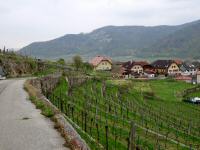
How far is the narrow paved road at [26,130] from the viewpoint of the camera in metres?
22.3

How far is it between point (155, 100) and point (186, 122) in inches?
923

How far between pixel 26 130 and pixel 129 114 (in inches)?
1505

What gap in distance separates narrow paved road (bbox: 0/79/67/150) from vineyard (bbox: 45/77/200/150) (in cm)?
273

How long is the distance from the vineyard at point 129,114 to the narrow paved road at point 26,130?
107 inches

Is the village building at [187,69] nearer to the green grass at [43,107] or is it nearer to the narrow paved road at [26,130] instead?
the green grass at [43,107]

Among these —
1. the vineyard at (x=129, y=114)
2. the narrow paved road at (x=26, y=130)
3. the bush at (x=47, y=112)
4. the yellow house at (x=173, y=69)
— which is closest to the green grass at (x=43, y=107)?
the bush at (x=47, y=112)

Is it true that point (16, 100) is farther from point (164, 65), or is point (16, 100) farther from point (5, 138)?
point (164, 65)

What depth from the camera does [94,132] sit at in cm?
3559

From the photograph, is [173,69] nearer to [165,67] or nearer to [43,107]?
[165,67]

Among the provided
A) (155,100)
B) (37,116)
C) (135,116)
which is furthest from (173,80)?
(37,116)

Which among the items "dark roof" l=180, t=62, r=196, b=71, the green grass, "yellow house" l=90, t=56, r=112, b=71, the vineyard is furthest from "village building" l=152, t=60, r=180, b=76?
the green grass

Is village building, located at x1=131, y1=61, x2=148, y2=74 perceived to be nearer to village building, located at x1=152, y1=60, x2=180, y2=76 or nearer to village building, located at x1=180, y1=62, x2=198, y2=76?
village building, located at x1=152, y1=60, x2=180, y2=76

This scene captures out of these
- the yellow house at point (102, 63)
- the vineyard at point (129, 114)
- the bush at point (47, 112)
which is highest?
the bush at point (47, 112)

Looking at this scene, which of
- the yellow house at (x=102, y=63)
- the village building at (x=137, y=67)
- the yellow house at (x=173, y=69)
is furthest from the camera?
the yellow house at (x=173, y=69)
